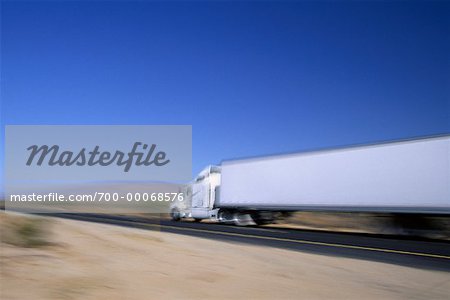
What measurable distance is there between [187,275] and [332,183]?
1363 cm

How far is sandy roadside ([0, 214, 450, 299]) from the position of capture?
5887 millimetres

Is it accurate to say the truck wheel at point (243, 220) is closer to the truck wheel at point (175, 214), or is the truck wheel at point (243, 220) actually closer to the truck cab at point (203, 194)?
the truck cab at point (203, 194)

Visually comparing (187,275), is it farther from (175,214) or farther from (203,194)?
(175,214)

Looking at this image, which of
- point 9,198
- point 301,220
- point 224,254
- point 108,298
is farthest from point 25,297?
point 9,198

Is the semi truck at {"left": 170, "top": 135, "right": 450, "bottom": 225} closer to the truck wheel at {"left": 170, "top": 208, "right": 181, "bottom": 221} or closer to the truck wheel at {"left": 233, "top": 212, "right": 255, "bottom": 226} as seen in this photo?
the truck wheel at {"left": 233, "top": 212, "right": 255, "bottom": 226}

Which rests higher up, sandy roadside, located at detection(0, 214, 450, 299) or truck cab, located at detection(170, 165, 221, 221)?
truck cab, located at detection(170, 165, 221, 221)

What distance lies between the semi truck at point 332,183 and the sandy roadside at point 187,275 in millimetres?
7744

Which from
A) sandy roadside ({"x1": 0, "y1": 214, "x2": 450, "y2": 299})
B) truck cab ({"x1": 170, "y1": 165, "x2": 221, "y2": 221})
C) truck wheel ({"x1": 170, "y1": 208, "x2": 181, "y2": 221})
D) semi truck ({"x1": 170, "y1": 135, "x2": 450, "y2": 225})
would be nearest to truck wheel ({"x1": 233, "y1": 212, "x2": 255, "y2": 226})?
semi truck ({"x1": 170, "y1": 135, "x2": 450, "y2": 225})

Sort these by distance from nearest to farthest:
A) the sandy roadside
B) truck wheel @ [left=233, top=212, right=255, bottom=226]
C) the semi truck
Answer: the sandy roadside
the semi truck
truck wheel @ [left=233, top=212, right=255, bottom=226]

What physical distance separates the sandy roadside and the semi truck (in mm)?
7744

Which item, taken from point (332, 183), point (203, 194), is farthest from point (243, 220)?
point (332, 183)

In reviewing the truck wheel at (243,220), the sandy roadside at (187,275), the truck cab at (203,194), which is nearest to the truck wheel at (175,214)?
the truck cab at (203,194)

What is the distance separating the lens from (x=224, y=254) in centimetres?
1034

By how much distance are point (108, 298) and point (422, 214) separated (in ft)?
47.6
